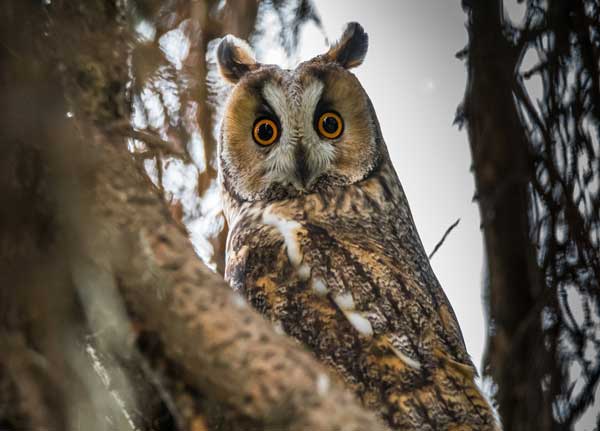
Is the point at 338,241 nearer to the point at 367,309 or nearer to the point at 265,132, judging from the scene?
the point at 367,309

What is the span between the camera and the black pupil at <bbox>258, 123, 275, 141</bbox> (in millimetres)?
2773

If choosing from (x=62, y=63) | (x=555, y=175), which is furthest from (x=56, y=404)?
(x=555, y=175)

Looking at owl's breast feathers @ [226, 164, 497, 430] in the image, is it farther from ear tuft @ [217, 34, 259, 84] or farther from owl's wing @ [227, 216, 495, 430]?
ear tuft @ [217, 34, 259, 84]

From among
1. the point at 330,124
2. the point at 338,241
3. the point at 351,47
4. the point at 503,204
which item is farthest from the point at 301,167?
the point at 503,204

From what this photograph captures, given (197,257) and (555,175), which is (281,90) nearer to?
(555,175)

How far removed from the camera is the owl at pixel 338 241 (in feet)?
6.41

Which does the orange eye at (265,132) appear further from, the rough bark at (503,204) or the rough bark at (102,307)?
the rough bark at (102,307)

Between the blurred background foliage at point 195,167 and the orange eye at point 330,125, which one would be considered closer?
the blurred background foliage at point 195,167

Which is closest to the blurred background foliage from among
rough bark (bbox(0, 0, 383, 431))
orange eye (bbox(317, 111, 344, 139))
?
rough bark (bbox(0, 0, 383, 431))

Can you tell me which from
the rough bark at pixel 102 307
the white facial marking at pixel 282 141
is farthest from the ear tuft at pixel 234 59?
the rough bark at pixel 102 307

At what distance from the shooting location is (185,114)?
2.52 m

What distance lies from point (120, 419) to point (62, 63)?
27.6 inches

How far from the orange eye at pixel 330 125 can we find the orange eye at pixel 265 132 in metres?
0.20

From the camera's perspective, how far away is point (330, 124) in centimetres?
275
